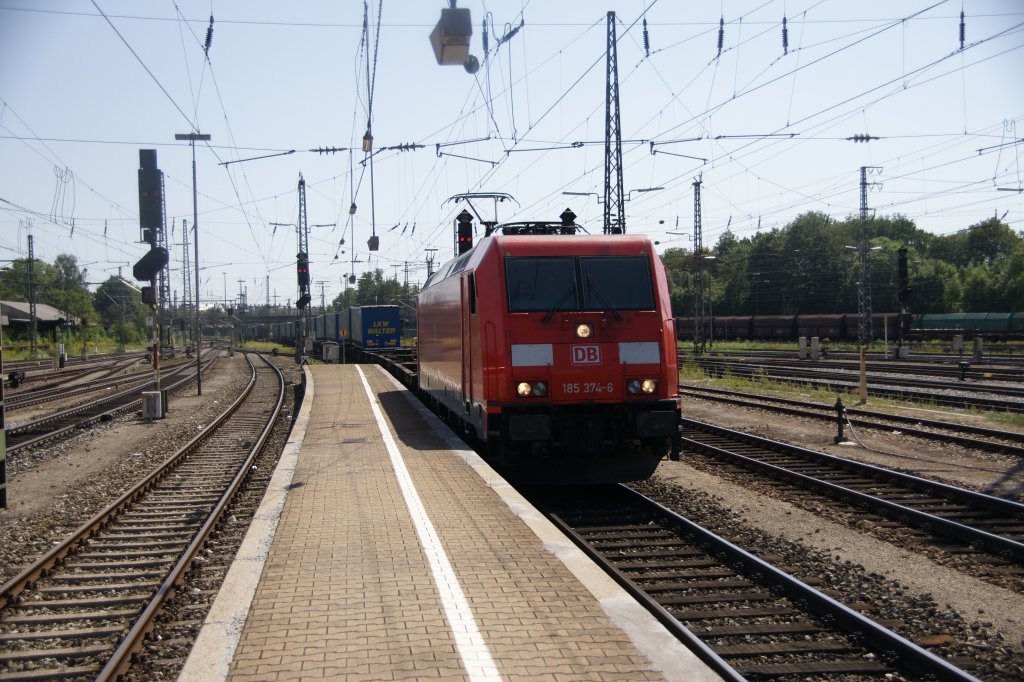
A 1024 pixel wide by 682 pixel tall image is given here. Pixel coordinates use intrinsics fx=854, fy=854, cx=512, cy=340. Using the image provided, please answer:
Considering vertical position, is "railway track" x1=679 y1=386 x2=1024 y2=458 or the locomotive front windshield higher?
the locomotive front windshield

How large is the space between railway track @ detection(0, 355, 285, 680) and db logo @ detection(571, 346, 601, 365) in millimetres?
4605

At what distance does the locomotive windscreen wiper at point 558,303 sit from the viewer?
1046 centimetres

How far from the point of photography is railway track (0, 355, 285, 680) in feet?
18.9

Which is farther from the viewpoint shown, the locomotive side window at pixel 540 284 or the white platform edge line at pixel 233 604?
the locomotive side window at pixel 540 284

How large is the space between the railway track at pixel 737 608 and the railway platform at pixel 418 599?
1.84 ft

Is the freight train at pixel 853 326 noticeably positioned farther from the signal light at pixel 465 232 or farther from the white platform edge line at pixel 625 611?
the white platform edge line at pixel 625 611

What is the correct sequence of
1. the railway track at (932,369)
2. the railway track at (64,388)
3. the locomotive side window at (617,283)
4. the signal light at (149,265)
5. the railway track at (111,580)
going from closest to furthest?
the railway track at (111,580) → the locomotive side window at (617,283) → the signal light at (149,265) → the railway track at (932,369) → the railway track at (64,388)

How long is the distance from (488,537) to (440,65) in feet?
16.3

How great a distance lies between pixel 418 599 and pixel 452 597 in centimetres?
23

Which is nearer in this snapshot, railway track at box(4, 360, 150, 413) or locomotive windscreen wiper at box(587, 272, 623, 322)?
locomotive windscreen wiper at box(587, 272, 623, 322)

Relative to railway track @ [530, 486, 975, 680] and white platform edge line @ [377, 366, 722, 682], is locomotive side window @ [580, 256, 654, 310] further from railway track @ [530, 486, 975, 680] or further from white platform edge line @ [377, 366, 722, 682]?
white platform edge line @ [377, 366, 722, 682]

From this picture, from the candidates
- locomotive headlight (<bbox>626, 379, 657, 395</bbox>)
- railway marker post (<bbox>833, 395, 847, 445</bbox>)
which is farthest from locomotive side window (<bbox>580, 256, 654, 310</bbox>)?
railway marker post (<bbox>833, 395, 847, 445</bbox>)

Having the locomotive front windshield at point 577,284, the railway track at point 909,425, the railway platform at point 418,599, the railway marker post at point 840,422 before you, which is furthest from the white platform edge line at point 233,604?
the railway track at point 909,425

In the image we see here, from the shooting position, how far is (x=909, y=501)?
10.0 m
